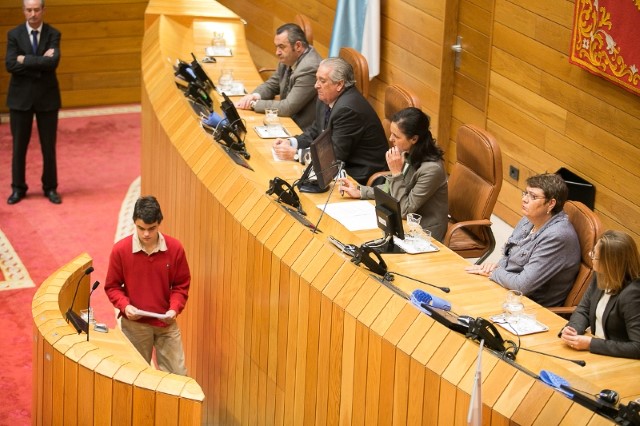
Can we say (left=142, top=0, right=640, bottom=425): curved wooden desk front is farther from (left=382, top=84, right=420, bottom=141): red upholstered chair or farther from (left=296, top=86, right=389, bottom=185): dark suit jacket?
(left=382, top=84, right=420, bottom=141): red upholstered chair

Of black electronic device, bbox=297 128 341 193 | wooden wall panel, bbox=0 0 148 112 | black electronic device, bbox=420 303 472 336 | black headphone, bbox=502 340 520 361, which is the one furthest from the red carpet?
black headphone, bbox=502 340 520 361

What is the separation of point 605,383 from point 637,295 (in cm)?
43

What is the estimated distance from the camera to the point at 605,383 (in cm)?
361

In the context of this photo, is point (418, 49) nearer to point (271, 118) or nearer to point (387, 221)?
point (271, 118)

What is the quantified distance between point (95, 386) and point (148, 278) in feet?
3.76

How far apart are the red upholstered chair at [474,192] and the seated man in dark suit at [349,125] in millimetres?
468

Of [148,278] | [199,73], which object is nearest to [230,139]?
[148,278]

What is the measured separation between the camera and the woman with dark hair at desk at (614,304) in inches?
151

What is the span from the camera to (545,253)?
178 inches

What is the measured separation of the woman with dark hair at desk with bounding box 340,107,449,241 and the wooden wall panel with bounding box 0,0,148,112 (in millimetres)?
6085

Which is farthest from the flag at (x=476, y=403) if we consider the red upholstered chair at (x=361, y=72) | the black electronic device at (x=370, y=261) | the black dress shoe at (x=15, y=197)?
the black dress shoe at (x=15, y=197)

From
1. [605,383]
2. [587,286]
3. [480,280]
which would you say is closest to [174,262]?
[480,280]

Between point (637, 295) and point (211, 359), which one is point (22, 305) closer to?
point (211, 359)

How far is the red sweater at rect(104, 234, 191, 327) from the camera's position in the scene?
5039 millimetres
